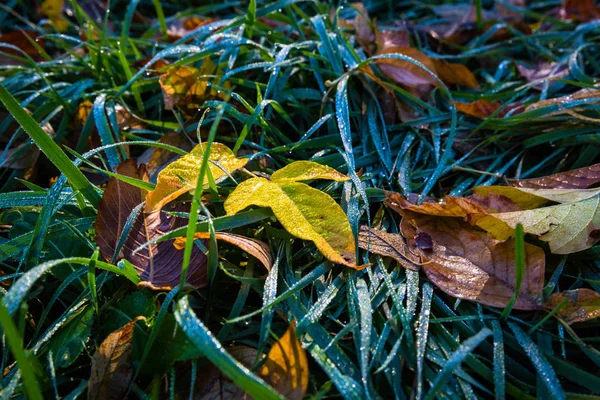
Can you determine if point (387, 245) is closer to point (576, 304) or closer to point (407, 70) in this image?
point (576, 304)

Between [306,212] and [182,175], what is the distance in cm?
29

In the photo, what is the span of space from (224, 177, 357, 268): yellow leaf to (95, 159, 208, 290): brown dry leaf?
0.53ft

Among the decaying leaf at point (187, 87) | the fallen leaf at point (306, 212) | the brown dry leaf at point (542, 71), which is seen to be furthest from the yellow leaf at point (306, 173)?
the brown dry leaf at point (542, 71)

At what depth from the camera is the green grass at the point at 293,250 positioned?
38.5 inches

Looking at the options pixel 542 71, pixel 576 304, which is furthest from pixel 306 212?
pixel 542 71

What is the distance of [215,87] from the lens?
4.77 ft

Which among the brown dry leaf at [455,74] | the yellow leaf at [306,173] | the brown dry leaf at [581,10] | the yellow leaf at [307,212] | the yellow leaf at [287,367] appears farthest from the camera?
the brown dry leaf at [581,10]

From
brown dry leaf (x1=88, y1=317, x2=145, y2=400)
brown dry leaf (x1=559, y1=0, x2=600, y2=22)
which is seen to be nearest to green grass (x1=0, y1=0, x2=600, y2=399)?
brown dry leaf (x1=88, y1=317, x2=145, y2=400)

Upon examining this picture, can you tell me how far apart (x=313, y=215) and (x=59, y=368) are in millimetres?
605

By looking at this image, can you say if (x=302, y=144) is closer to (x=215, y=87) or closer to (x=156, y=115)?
(x=215, y=87)

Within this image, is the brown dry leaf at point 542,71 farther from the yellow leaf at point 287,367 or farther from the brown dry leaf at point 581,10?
the yellow leaf at point 287,367

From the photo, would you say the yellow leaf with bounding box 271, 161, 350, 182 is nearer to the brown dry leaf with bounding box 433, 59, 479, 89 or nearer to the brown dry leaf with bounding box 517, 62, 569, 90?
the brown dry leaf with bounding box 433, 59, 479, 89

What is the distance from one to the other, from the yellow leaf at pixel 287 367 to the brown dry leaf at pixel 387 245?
1.05 feet

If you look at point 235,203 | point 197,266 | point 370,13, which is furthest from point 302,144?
point 370,13
